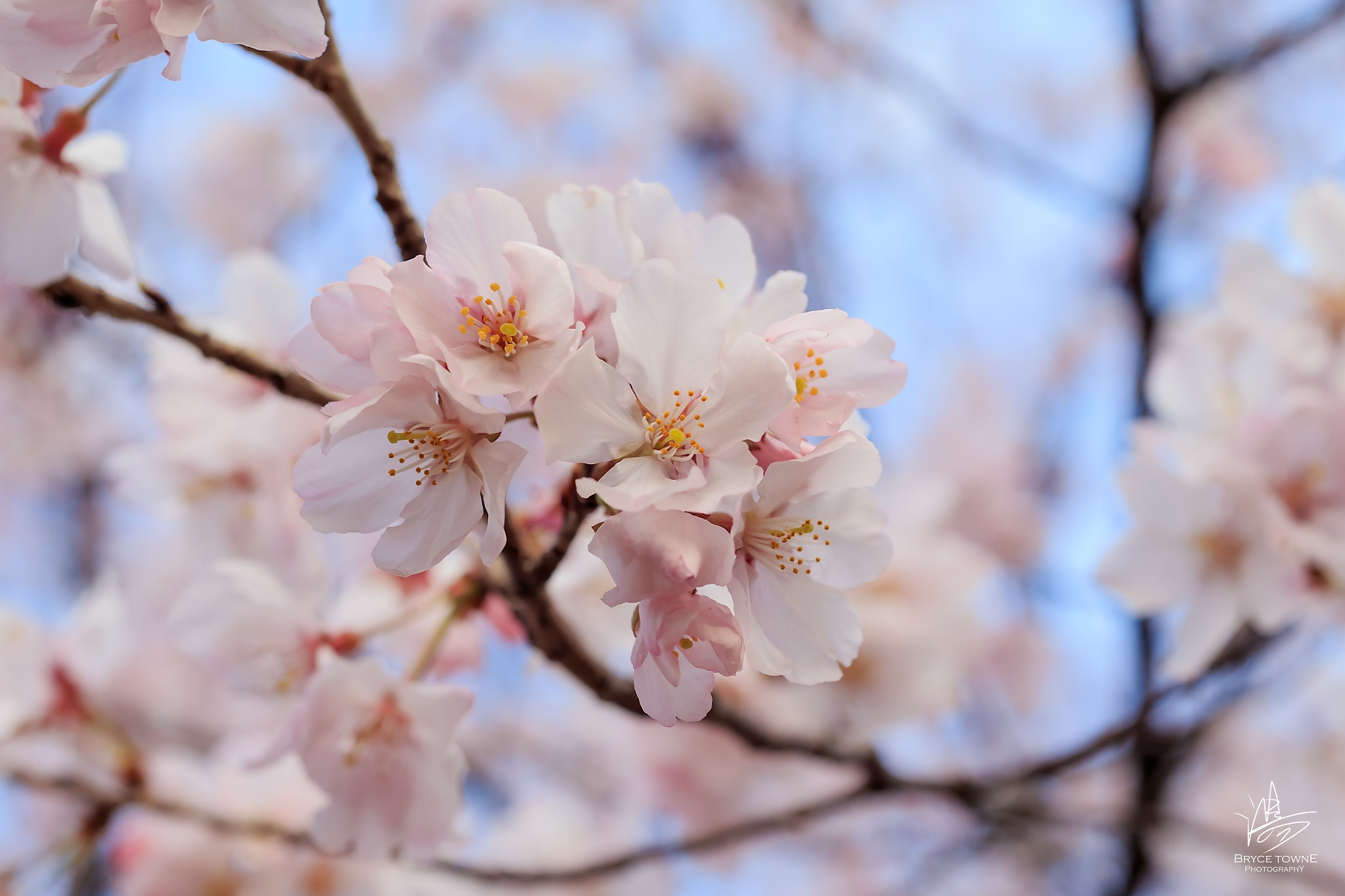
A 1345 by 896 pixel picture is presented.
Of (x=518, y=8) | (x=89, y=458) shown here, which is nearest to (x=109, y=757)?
(x=89, y=458)

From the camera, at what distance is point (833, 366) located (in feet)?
2.05

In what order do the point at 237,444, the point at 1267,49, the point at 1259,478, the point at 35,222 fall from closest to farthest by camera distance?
the point at 35,222, the point at 237,444, the point at 1259,478, the point at 1267,49

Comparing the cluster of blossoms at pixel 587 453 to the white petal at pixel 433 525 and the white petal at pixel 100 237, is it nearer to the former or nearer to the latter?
the white petal at pixel 433 525

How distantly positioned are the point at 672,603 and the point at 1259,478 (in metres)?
1.00

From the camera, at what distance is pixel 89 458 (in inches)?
141

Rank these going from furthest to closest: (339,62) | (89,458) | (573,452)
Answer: (89,458), (339,62), (573,452)

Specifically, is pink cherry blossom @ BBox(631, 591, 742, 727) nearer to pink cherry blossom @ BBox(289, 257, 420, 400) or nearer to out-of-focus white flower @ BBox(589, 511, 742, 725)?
out-of-focus white flower @ BBox(589, 511, 742, 725)

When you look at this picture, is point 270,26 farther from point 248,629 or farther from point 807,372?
point 248,629

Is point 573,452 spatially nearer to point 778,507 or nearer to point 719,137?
point 778,507

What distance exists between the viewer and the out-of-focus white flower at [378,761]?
2.84ft

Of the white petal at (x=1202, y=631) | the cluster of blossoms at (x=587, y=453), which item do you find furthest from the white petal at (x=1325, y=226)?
the cluster of blossoms at (x=587, y=453)

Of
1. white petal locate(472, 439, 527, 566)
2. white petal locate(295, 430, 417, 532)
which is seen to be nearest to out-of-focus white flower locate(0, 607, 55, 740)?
white petal locate(295, 430, 417, 532)

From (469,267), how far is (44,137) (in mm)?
479

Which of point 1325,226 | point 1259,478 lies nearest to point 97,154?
point 1259,478
